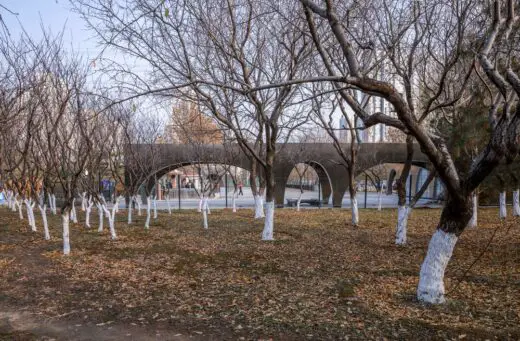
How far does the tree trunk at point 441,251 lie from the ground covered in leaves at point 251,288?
0.19 m

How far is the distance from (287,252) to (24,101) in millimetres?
7014

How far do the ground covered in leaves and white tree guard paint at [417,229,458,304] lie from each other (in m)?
0.17

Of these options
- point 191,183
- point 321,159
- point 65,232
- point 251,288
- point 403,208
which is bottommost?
point 251,288

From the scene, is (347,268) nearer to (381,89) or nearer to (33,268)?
(381,89)

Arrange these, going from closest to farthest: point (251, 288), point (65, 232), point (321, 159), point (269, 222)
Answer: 1. point (251, 288)
2. point (65, 232)
3. point (269, 222)
4. point (321, 159)

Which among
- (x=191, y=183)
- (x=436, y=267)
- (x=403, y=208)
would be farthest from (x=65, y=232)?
(x=403, y=208)

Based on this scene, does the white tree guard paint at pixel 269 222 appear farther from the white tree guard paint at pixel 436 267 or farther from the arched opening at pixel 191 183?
the white tree guard paint at pixel 436 267

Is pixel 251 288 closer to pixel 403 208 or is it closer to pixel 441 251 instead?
pixel 441 251

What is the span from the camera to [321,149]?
21.0 m

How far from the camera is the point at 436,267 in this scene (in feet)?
15.9

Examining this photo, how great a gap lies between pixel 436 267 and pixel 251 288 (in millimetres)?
2560

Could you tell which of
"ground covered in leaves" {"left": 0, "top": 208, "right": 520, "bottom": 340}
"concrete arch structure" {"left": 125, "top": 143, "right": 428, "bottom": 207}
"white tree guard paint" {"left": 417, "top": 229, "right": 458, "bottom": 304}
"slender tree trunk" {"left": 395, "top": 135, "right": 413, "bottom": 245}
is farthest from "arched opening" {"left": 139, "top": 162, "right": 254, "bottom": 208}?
"white tree guard paint" {"left": 417, "top": 229, "right": 458, "bottom": 304}

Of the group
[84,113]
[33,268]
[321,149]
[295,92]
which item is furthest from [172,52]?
[321,149]

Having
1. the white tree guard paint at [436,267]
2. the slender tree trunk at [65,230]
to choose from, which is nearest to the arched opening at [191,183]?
the slender tree trunk at [65,230]
